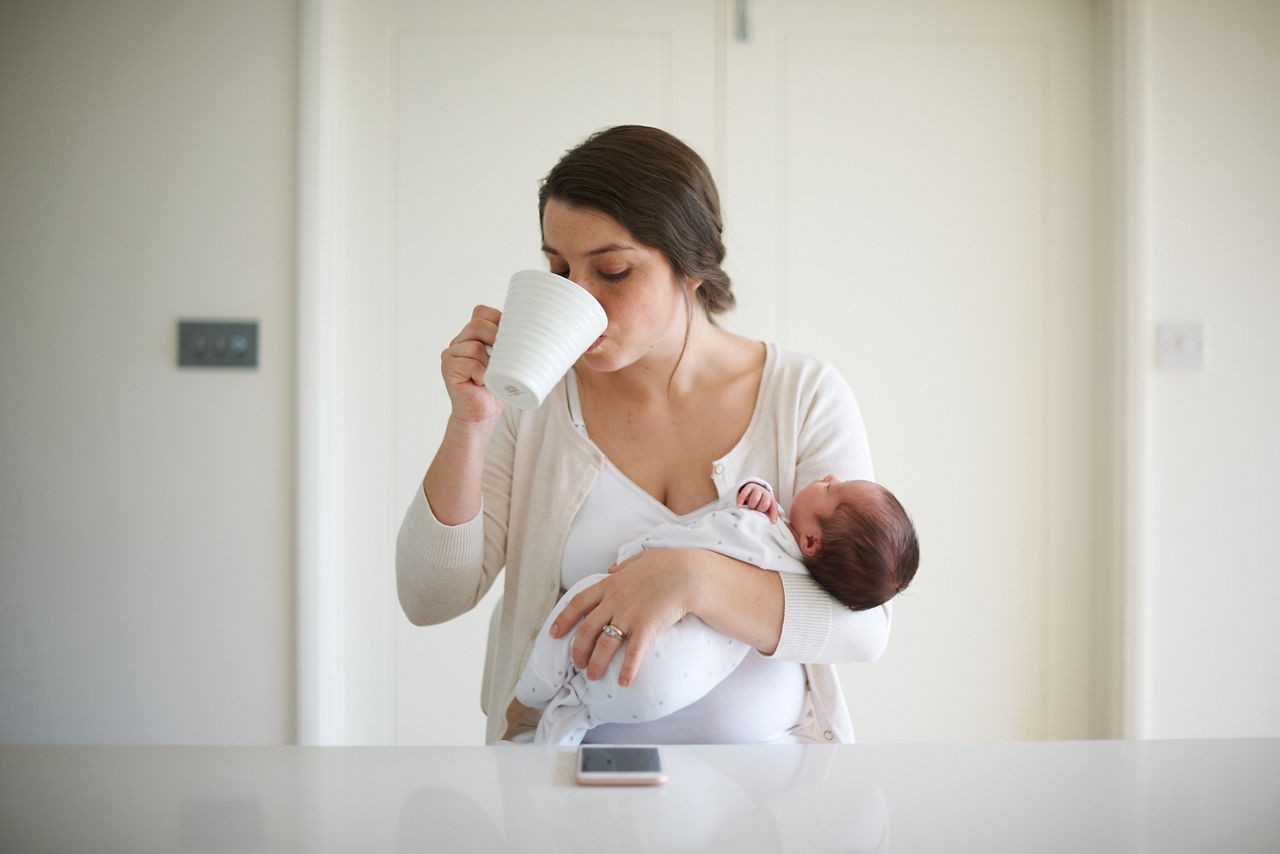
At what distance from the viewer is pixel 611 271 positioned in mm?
1065

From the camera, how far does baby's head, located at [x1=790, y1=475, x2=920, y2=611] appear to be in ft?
3.23

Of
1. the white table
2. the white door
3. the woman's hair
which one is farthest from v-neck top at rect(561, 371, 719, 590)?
the white door

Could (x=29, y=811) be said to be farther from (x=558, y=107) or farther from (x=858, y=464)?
(x=558, y=107)

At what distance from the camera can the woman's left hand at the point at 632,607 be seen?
905 millimetres

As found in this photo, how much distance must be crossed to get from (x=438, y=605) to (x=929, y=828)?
0.75m

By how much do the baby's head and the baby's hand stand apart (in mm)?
29

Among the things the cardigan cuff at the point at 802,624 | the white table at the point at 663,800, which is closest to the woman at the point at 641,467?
the cardigan cuff at the point at 802,624

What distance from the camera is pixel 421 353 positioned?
206 cm

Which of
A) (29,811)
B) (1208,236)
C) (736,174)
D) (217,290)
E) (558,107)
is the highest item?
(558,107)

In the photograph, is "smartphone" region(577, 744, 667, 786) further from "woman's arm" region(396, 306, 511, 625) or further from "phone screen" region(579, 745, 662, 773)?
"woman's arm" region(396, 306, 511, 625)

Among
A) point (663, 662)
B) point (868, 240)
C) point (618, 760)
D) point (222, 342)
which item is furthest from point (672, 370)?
point (222, 342)

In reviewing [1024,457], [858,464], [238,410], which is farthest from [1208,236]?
[238,410]

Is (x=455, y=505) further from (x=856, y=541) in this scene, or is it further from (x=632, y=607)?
(x=856, y=541)

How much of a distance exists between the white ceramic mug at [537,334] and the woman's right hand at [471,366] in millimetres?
148
